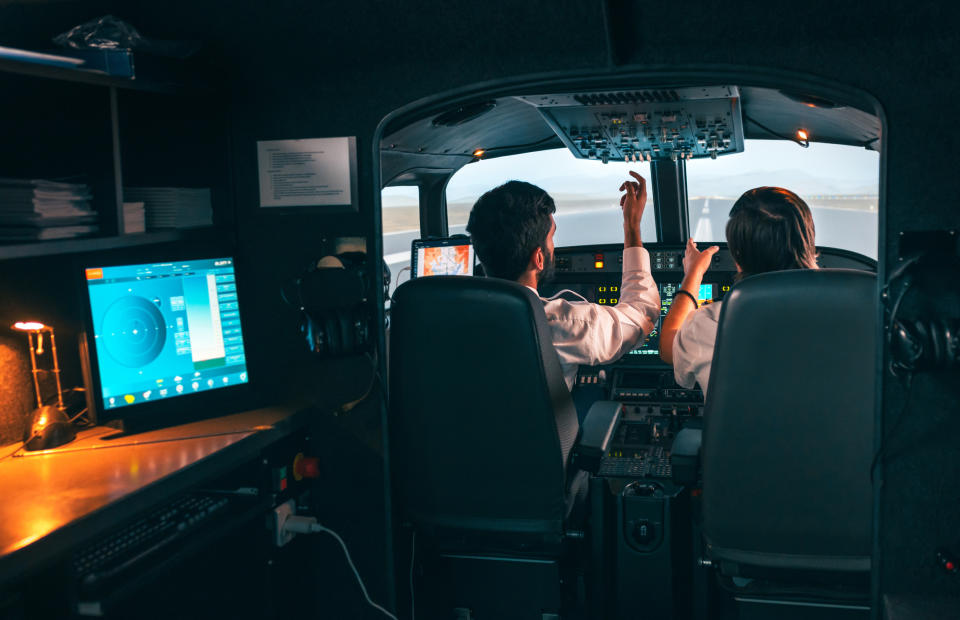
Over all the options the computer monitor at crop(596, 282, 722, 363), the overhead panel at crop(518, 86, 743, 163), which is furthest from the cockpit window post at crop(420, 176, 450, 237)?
the computer monitor at crop(596, 282, 722, 363)

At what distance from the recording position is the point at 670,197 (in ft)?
13.8

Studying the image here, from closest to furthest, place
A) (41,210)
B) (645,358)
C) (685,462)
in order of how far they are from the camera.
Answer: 1. (41,210)
2. (685,462)
3. (645,358)

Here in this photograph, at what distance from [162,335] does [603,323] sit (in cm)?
114

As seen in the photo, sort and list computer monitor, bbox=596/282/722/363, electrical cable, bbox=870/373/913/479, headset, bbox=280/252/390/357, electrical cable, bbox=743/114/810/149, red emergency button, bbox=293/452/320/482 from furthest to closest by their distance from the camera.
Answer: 1. electrical cable, bbox=743/114/810/149
2. computer monitor, bbox=596/282/722/363
3. red emergency button, bbox=293/452/320/482
4. headset, bbox=280/252/390/357
5. electrical cable, bbox=870/373/913/479

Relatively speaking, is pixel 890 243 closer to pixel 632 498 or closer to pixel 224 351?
pixel 632 498

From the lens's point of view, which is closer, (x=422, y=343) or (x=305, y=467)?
(x=422, y=343)

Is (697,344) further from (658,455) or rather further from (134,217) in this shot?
(134,217)

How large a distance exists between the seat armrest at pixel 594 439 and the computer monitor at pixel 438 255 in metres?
2.21

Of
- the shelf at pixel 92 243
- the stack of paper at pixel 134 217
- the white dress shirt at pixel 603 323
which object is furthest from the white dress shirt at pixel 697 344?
the stack of paper at pixel 134 217

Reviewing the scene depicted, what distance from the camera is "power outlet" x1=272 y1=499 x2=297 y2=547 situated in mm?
1970

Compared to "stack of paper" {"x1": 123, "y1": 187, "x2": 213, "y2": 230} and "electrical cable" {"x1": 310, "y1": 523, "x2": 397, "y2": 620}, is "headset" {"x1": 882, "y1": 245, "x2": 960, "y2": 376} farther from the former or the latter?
"stack of paper" {"x1": 123, "y1": 187, "x2": 213, "y2": 230}

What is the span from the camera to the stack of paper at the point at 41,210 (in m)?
1.51

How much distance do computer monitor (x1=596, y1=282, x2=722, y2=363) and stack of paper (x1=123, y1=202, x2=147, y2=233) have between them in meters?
2.11

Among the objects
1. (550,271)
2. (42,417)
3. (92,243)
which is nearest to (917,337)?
(550,271)
